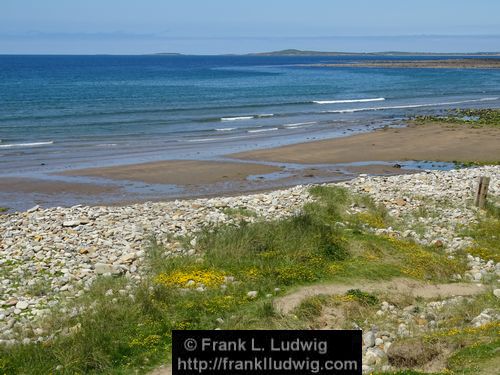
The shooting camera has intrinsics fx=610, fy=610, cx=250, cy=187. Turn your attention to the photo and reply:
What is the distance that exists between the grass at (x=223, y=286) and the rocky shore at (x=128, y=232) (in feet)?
1.72

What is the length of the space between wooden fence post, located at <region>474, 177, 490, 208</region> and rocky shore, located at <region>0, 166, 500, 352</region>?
41cm

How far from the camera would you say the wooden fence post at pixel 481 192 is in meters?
21.2

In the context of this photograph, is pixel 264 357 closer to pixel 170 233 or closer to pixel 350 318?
pixel 350 318

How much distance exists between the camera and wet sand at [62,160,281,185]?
103ft

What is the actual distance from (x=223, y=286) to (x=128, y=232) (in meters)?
4.96

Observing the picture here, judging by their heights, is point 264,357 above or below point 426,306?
above

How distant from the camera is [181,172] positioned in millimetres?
33062

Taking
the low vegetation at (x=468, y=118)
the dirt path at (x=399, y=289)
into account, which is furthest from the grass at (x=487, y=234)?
the low vegetation at (x=468, y=118)

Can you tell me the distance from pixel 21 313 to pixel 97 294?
1628mm

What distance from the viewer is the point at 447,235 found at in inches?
738

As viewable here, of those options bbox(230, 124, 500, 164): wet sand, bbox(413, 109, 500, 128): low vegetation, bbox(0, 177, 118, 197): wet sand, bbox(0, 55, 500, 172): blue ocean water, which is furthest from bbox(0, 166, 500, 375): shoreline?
bbox(413, 109, 500, 128): low vegetation

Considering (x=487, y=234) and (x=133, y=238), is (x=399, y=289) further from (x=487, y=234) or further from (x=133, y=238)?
(x=133, y=238)

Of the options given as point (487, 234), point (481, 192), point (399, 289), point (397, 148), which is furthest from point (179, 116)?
point (399, 289)

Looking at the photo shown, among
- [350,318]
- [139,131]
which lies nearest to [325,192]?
[350,318]
